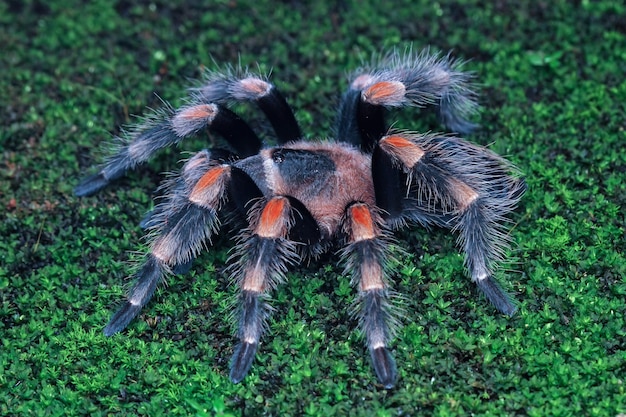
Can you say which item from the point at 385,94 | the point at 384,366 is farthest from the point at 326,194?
the point at 384,366

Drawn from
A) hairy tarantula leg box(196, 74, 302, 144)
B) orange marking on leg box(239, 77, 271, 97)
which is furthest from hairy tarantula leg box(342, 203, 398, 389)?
orange marking on leg box(239, 77, 271, 97)

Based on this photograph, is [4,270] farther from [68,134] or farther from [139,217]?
[68,134]

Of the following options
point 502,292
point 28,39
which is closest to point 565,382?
point 502,292

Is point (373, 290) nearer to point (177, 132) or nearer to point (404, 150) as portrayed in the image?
point (404, 150)

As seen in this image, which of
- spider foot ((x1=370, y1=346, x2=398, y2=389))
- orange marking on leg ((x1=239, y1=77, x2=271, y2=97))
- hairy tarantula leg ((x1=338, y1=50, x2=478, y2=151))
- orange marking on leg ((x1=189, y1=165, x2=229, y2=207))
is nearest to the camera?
spider foot ((x1=370, y1=346, x2=398, y2=389))

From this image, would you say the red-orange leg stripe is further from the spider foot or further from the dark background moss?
the spider foot

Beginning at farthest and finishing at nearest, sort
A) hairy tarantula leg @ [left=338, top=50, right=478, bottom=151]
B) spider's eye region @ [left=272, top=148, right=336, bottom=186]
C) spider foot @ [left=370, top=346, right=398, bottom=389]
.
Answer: hairy tarantula leg @ [left=338, top=50, right=478, bottom=151] < spider's eye region @ [left=272, top=148, right=336, bottom=186] < spider foot @ [left=370, top=346, right=398, bottom=389]

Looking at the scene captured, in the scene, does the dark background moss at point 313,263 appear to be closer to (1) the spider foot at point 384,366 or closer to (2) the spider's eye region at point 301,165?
(1) the spider foot at point 384,366
